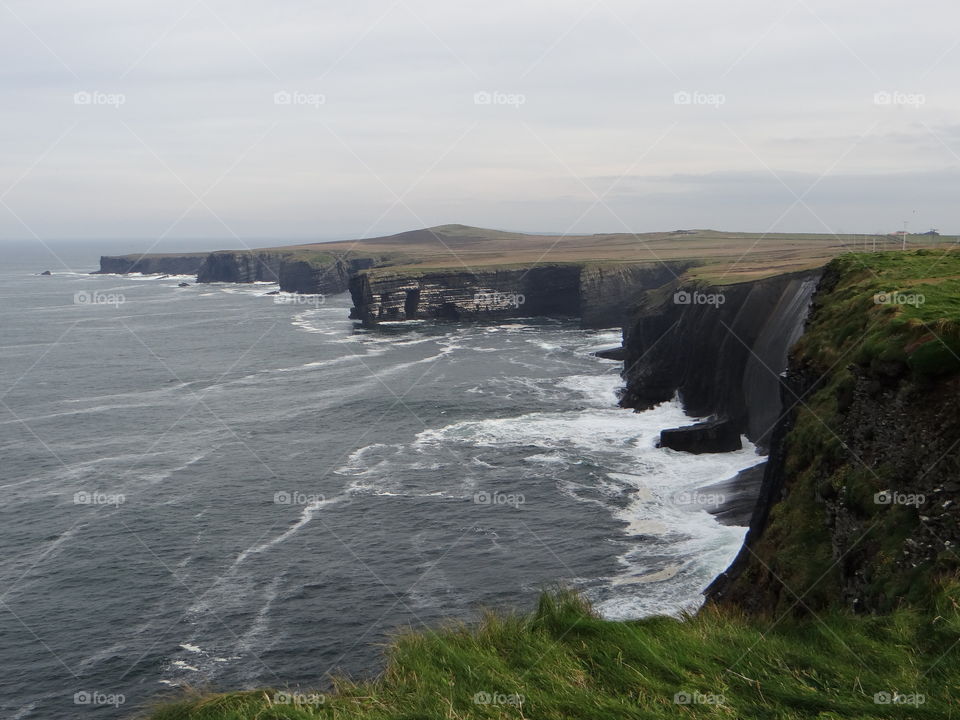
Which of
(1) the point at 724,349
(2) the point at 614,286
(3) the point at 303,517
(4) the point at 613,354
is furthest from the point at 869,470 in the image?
(2) the point at 614,286

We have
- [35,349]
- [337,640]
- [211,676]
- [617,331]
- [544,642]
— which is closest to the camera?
[544,642]

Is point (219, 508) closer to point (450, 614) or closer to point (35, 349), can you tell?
point (450, 614)

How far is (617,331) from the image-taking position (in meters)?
128

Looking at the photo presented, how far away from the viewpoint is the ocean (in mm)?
32719

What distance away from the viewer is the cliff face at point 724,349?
58.1m

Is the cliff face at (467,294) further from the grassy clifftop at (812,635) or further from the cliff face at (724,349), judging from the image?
the grassy clifftop at (812,635)

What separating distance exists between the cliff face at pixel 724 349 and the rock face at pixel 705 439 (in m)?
1.62

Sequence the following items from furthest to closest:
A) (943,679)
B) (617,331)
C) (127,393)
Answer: (617,331), (127,393), (943,679)

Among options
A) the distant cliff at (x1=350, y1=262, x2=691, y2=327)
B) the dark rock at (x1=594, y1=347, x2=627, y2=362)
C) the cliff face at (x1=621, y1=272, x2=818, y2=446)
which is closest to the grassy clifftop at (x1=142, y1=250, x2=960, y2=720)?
the cliff face at (x1=621, y1=272, x2=818, y2=446)

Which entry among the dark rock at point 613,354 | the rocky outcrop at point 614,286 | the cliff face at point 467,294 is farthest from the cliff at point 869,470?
the cliff face at point 467,294

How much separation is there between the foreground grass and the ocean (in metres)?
17.3

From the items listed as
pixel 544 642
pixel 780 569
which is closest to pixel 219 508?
pixel 780 569

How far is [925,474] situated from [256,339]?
105499mm

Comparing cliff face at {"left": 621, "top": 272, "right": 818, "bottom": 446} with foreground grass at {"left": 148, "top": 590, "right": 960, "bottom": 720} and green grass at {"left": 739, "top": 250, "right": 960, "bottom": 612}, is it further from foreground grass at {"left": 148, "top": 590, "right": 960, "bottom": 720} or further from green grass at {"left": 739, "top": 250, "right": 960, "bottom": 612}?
foreground grass at {"left": 148, "top": 590, "right": 960, "bottom": 720}
